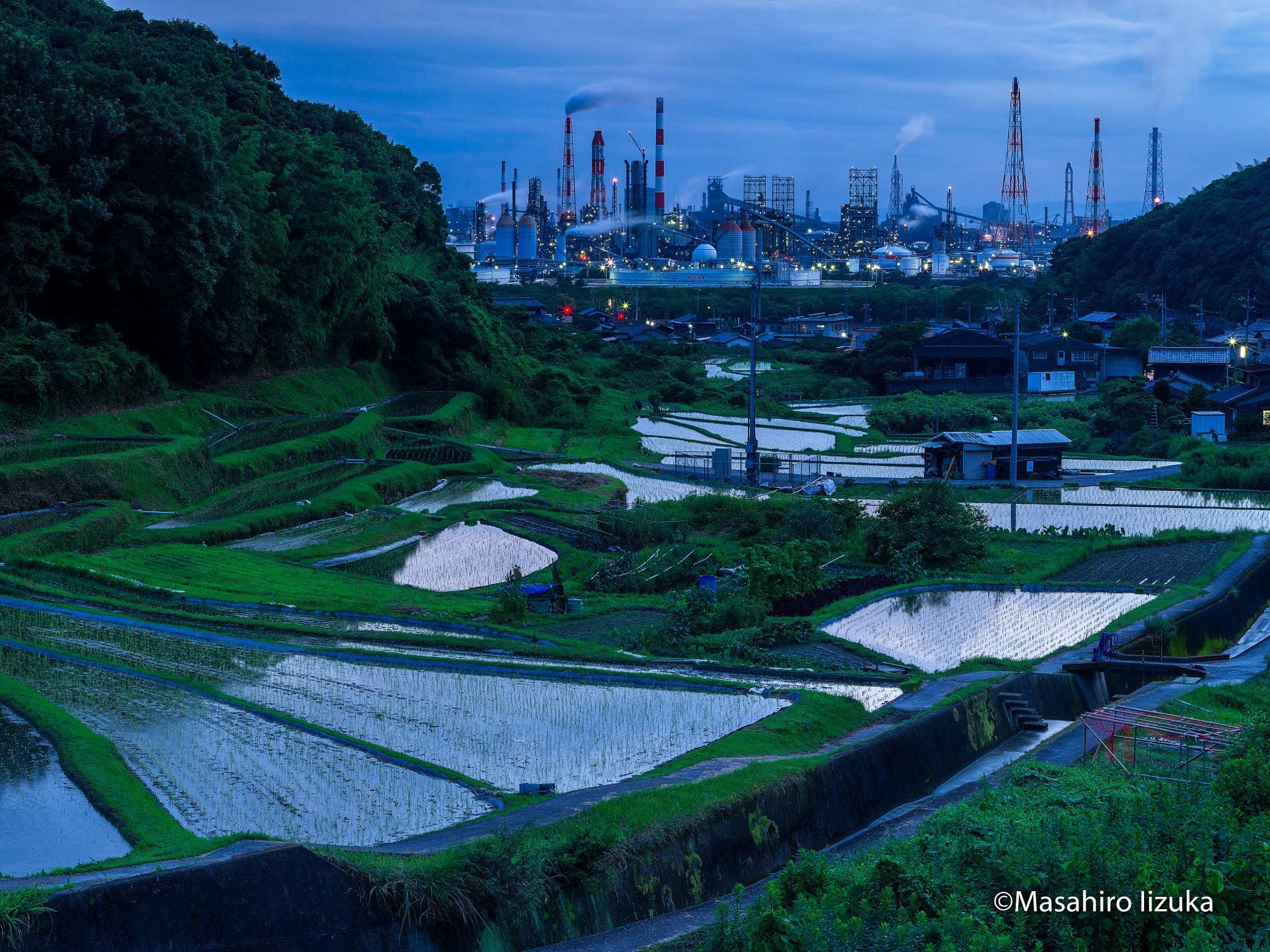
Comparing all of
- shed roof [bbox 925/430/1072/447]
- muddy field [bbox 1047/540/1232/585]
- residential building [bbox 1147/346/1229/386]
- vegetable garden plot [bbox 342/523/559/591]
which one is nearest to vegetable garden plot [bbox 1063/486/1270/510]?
shed roof [bbox 925/430/1072/447]

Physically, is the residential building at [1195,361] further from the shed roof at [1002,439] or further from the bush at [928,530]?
the bush at [928,530]

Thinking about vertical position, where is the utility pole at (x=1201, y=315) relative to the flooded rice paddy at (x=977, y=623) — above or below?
above

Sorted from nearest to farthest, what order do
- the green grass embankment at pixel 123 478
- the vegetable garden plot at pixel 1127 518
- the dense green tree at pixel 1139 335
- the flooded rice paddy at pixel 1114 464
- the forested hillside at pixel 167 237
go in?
the green grass embankment at pixel 123 478 < the forested hillside at pixel 167 237 < the vegetable garden plot at pixel 1127 518 < the flooded rice paddy at pixel 1114 464 < the dense green tree at pixel 1139 335

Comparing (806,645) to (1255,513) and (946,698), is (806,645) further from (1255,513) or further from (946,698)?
(1255,513)

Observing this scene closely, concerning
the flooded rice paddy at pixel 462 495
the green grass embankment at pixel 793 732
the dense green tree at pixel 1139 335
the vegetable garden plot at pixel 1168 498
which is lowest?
the green grass embankment at pixel 793 732

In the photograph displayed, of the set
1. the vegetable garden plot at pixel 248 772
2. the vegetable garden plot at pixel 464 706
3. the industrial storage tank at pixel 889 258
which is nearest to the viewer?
the vegetable garden plot at pixel 248 772

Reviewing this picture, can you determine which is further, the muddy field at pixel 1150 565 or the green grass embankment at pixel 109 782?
the muddy field at pixel 1150 565

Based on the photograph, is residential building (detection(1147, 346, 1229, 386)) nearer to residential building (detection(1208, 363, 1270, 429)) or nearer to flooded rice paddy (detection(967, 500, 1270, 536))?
residential building (detection(1208, 363, 1270, 429))

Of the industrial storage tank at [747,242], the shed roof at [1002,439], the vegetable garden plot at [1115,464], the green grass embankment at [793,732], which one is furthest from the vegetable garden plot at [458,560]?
→ the industrial storage tank at [747,242]
